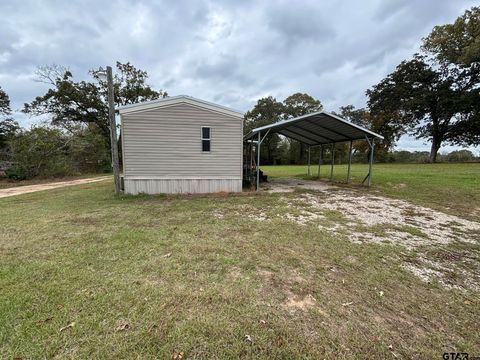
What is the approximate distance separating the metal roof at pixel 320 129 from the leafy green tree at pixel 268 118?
24.3 metres

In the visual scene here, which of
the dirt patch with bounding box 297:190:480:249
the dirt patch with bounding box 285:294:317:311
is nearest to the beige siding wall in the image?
the dirt patch with bounding box 297:190:480:249

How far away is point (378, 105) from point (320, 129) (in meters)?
22.8

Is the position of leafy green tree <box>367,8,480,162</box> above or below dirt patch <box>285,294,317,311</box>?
above

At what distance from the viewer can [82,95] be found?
899 inches

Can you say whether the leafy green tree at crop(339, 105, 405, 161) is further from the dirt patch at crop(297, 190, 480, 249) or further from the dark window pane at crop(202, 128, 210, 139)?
the dark window pane at crop(202, 128, 210, 139)

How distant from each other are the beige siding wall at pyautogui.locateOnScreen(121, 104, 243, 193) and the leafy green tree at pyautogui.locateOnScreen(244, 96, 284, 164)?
97.5 feet

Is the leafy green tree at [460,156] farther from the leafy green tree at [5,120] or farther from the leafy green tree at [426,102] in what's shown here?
the leafy green tree at [5,120]

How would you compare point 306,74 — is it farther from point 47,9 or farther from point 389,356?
point 389,356

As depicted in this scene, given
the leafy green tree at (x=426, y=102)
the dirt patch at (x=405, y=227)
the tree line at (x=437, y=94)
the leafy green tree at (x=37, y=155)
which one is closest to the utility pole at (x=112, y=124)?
the dirt patch at (x=405, y=227)

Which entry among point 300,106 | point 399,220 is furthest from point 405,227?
point 300,106

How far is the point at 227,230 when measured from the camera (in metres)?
4.64

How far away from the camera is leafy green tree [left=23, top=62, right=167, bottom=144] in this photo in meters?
21.7

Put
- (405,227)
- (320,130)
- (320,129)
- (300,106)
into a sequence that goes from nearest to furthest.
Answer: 1. (405,227)
2. (320,129)
3. (320,130)
4. (300,106)

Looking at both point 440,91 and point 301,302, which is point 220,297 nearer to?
point 301,302
